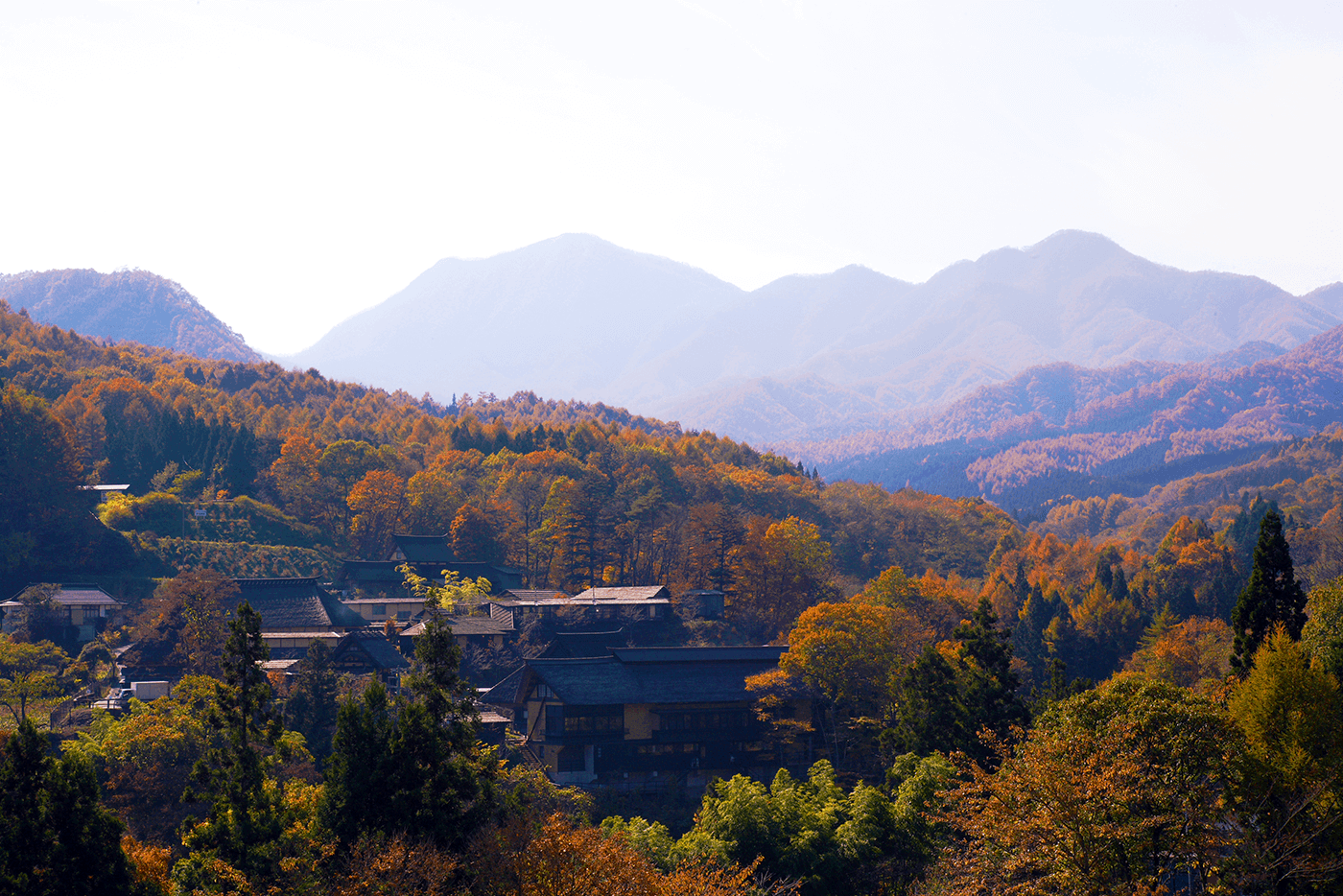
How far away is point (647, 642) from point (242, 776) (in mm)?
33026

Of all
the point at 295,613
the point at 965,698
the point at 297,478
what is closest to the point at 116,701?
the point at 295,613

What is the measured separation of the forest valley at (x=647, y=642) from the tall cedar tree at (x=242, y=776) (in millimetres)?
77

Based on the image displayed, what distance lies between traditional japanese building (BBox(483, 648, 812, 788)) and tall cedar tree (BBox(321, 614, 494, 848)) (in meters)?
18.2

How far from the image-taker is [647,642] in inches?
2157

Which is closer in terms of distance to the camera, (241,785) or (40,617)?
(241,785)

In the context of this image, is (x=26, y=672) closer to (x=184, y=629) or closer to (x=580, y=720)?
(x=184, y=629)

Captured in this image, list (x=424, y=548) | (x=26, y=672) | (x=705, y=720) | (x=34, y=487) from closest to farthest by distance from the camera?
(x=26, y=672)
(x=705, y=720)
(x=34, y=487)
(x=424, y=548)

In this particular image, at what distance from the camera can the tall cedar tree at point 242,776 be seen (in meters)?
Answer: 21.5

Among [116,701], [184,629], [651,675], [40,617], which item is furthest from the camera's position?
[40,617]

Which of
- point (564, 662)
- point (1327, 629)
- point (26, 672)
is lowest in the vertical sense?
point (564, 662)

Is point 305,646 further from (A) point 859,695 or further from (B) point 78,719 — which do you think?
(A) point 859,695

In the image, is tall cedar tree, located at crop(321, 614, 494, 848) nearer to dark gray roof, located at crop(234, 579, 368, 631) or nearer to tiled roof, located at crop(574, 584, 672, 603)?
dark gray roof, located at crop(234, 579, 368, 631)

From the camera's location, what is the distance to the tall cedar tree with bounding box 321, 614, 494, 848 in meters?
21.5

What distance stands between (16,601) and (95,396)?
32.8 metres
